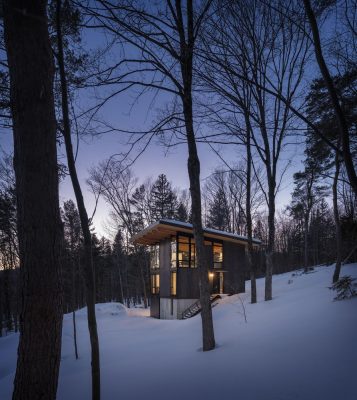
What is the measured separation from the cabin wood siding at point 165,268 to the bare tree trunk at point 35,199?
17432mm

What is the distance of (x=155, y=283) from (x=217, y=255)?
584 cm

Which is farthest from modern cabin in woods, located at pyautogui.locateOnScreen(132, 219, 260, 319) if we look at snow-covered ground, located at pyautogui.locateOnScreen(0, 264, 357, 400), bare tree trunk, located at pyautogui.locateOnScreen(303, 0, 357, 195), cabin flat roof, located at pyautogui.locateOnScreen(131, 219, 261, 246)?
bare tree trunk, located at pyautogui.locateOnScreen(303, 0, 357, 195)

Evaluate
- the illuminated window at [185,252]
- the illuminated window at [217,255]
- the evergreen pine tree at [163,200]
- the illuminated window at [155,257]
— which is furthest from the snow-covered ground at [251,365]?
the evergreen pine tree at [163,200]

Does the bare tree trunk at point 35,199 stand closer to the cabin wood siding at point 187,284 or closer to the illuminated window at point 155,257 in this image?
the cabin wood siding at point 187,284

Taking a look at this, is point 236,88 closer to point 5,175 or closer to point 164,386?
point 164,386

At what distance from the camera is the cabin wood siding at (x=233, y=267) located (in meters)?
21.0

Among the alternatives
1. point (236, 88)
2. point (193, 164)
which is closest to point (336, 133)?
point (236, 88)

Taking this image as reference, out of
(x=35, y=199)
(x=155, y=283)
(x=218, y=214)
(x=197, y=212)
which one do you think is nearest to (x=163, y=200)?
(x=218, y=214)

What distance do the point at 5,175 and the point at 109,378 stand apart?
12.9 m

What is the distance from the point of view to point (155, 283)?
74.6ft

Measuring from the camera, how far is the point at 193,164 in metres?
7.16

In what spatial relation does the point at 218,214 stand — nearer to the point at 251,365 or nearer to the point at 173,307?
the point at 173,307

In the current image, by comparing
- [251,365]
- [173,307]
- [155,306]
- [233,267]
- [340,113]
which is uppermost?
[340,113]

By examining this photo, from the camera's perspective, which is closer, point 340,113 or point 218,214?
point 340,113
